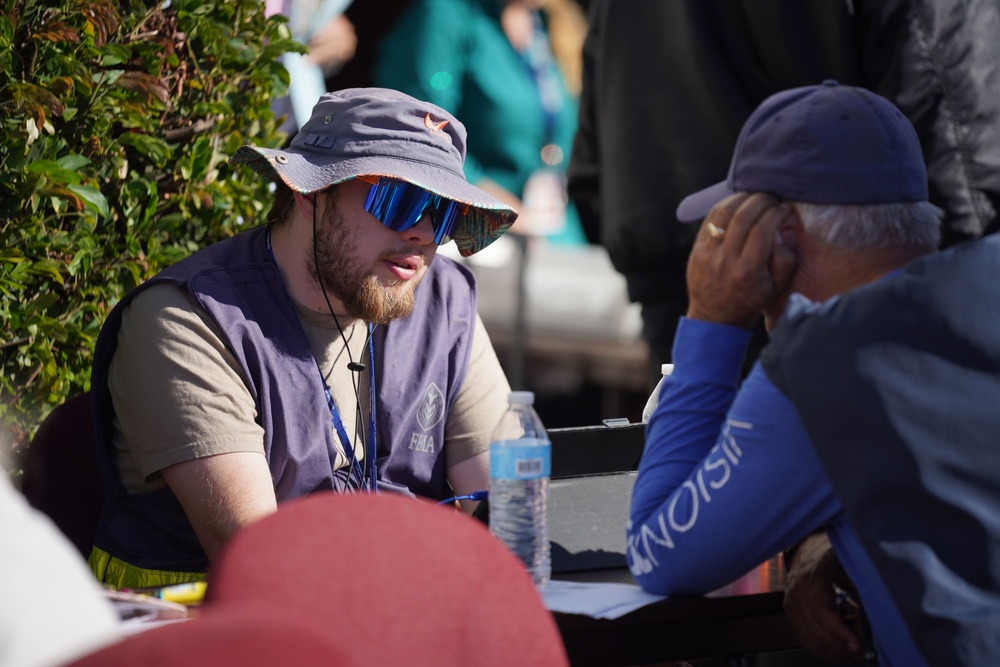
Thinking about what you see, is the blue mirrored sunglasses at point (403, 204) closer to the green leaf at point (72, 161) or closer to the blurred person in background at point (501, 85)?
the green leaf at point (72, 161)

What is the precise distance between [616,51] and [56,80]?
2.01 meters

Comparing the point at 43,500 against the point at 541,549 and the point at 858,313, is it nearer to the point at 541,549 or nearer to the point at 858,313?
the point at 541,549

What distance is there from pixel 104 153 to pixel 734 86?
1.92 m

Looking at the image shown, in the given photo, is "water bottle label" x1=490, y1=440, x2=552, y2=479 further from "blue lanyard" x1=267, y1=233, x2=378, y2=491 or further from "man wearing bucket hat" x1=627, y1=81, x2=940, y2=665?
"blue lanyard" x1=267, y1=233, x2=378, y2=491

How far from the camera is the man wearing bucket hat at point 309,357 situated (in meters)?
2.45

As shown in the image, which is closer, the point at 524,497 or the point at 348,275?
the point at 524,497

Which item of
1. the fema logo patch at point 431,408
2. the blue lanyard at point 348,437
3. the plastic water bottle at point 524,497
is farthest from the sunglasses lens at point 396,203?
the plastic water bottle at point 524,497

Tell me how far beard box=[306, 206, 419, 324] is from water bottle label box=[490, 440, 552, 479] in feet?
1.85

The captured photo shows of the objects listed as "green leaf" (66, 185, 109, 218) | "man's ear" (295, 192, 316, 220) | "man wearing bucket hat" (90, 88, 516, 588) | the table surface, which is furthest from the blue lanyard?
the table surface

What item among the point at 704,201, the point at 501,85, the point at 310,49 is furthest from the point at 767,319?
the point at 501,85

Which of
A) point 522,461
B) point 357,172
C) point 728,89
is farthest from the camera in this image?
point 728,89

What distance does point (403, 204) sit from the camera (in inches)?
106

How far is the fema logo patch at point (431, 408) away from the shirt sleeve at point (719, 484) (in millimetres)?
865

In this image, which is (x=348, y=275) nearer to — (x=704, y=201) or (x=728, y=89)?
(x=704, y=201)
